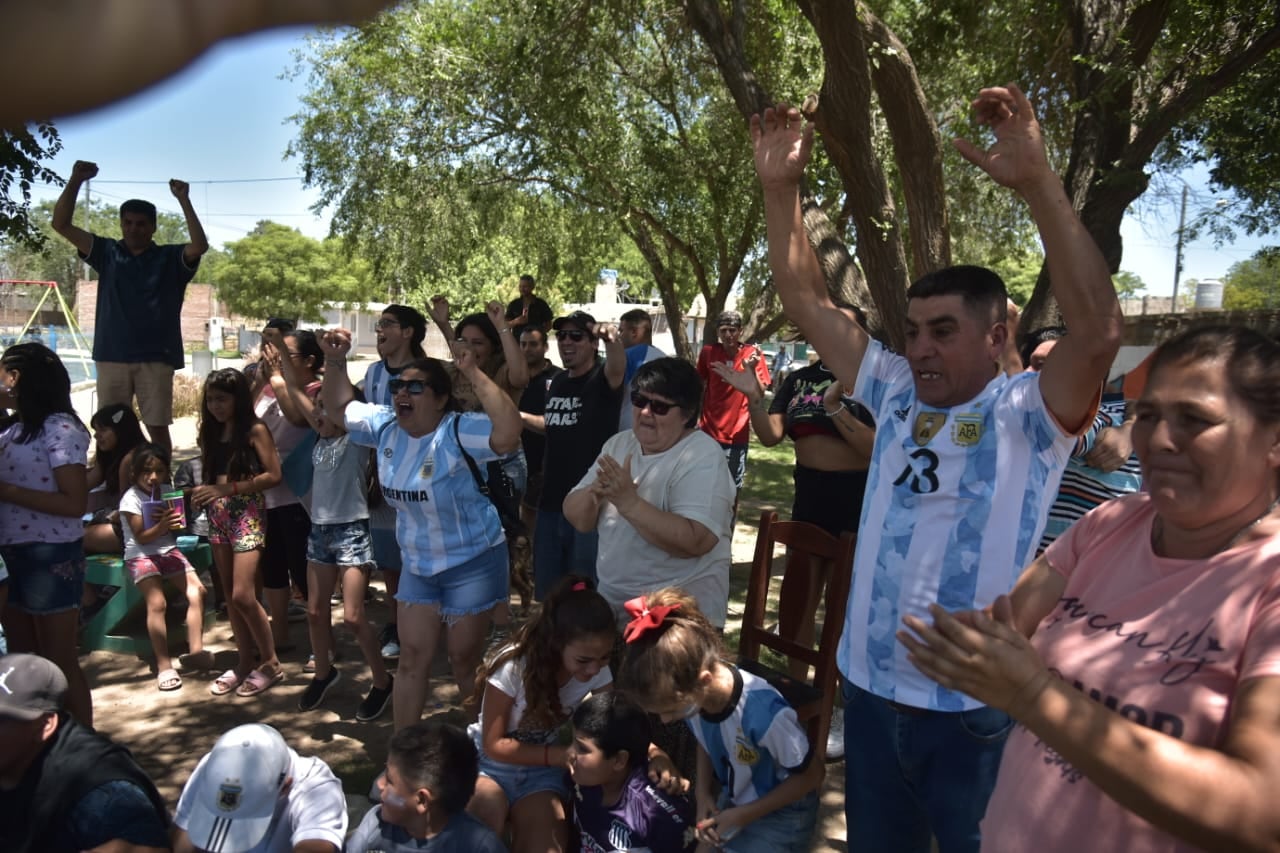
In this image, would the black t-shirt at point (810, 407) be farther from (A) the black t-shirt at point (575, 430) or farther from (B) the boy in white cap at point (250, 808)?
(B) the boy in white cap at point (250, 808)

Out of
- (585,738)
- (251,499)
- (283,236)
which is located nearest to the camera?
(585,738)

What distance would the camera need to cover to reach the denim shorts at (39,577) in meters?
3.92

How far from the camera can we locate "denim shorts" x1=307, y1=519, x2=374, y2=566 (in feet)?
15.4

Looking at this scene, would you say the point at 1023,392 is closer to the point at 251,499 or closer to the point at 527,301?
the point at 251,499

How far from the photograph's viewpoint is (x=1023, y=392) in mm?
2127

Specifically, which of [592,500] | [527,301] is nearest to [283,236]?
[527,301]

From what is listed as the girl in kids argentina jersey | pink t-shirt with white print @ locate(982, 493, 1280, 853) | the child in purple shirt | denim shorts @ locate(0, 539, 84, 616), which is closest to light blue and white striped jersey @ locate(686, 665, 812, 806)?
the girl in kids argentina jersey

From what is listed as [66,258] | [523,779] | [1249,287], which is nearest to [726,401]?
[523,779]

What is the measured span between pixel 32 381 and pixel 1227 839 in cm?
448

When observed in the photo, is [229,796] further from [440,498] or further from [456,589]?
[440,498]

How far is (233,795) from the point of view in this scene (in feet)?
9.15

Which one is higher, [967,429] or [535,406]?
[967,429]

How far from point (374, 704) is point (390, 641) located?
3.24 feet

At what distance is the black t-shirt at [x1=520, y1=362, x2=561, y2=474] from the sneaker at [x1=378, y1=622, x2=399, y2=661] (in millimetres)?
1337
